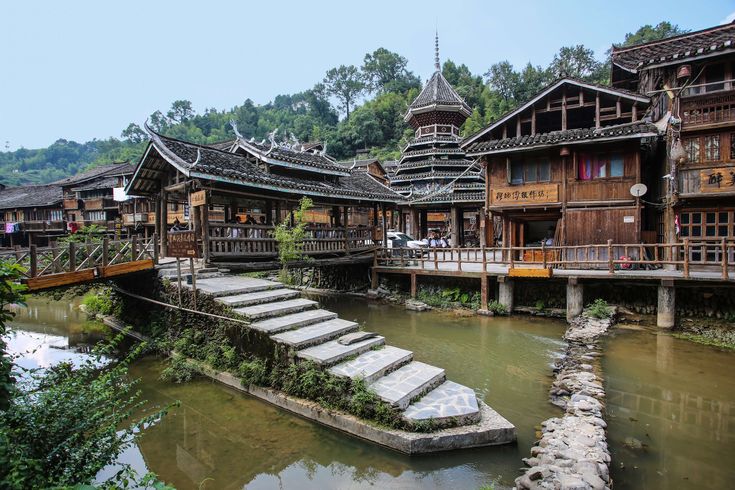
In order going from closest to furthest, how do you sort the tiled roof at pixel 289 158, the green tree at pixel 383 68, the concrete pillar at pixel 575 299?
1. the concrete pillar at pixel 575 299
2. the tiled roof at pixel 289 158
3. the green tree at pixel 383 68

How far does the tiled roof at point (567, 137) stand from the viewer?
14.5 meters

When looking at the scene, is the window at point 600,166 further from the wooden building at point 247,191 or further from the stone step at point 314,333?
the stone step at point 314,333

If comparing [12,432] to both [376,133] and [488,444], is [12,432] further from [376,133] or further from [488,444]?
[376,133]

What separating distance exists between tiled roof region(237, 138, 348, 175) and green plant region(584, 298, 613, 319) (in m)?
11.8

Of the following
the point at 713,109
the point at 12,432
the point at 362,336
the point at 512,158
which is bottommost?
the point at 362,336

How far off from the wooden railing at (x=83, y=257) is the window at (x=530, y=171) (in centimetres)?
1491

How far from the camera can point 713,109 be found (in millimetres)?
14367

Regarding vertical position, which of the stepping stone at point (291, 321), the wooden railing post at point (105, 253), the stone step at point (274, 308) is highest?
the wooden railing post at point (105, 253)

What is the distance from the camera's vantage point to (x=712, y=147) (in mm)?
14453

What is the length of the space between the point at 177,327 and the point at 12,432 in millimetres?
7378

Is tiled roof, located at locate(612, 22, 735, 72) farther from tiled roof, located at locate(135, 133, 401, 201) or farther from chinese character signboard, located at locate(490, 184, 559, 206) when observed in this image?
tiled roof, located at locate(135, 133, 401, 201)

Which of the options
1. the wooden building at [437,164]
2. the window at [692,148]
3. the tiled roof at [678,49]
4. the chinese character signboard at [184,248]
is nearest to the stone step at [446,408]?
the chinese character signboard at [184,248]

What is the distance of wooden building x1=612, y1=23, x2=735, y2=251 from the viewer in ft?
46.0

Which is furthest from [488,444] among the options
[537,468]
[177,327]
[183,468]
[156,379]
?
[177,327]
